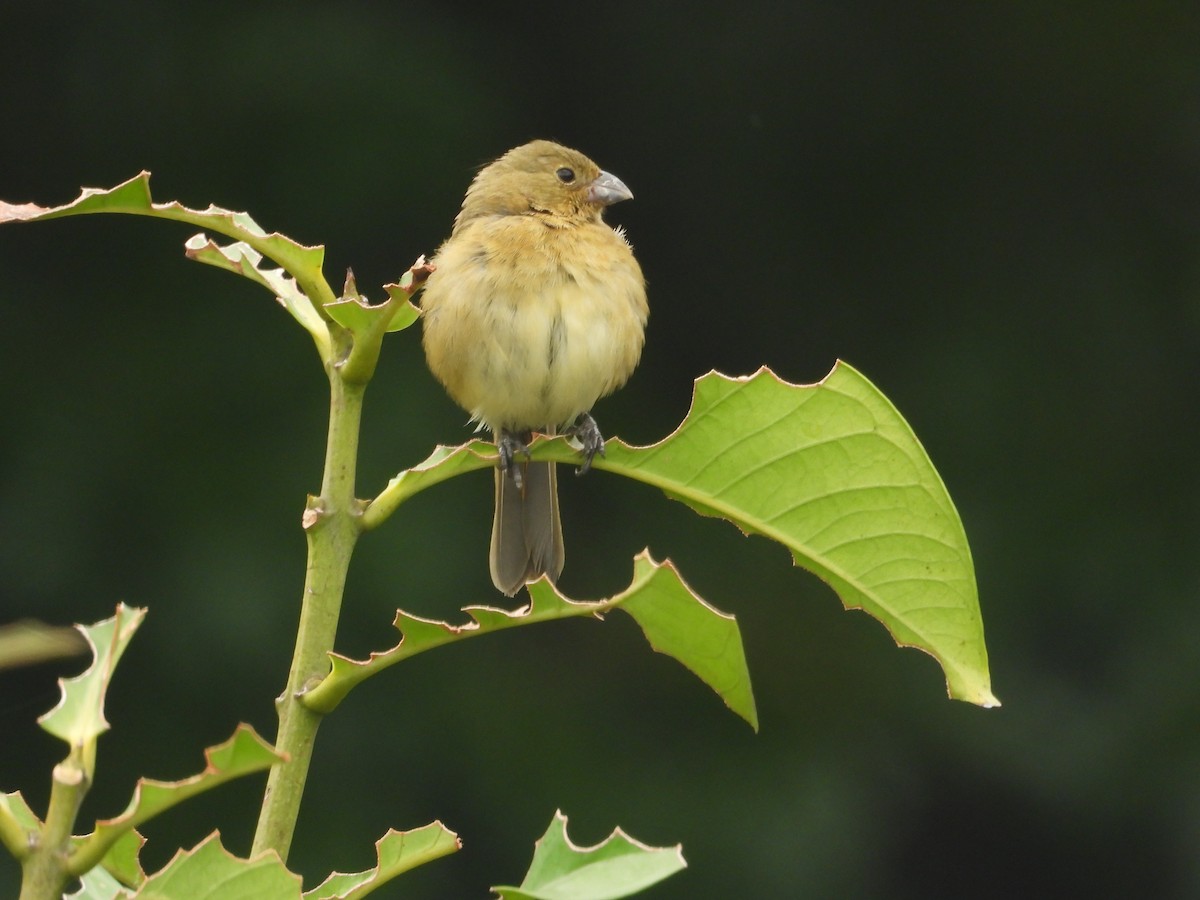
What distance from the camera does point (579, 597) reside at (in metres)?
5.31

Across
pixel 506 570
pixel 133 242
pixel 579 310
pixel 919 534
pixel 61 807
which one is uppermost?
pixel 133 242

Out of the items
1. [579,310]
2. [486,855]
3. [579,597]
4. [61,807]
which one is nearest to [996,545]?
[579,597]

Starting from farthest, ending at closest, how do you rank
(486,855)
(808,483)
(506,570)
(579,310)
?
1. (486,855)
2. (506,570)
3. (579,310)
4. (808,483)

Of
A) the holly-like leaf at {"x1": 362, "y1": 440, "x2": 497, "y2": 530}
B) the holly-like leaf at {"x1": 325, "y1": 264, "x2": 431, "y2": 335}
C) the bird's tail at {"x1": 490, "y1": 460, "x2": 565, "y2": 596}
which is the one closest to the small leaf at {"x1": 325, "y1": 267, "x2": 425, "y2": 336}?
the holly-like leaf at {"x1": 325, "y1": 264, "x2": 431, "y2": 335}

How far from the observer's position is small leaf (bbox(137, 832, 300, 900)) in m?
0.86

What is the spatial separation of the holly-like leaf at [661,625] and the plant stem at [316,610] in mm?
49

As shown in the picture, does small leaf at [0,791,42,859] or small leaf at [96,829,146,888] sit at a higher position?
small leaf at [96,829,146,888]

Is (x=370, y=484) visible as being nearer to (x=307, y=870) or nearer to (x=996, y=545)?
(x=307, y=870)

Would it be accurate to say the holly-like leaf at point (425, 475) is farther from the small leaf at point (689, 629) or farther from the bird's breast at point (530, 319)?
the bird's breast at point (530, 319)

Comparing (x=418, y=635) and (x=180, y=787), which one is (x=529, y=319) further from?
(x=180, y=787)

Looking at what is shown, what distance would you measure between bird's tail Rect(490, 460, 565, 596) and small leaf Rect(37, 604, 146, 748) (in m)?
2.26

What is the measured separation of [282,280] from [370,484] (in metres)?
3.55

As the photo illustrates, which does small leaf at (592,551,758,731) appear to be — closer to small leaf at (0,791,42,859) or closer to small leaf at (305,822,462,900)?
small leaf at (305,822,462,900)

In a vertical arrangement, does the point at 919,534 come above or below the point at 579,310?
below
